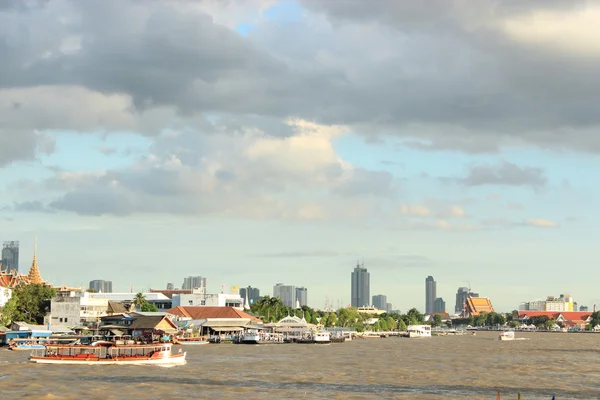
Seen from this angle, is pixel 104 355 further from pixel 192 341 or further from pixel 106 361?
pixel 192 341

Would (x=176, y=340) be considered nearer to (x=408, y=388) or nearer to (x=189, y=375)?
(x=189, y=375)

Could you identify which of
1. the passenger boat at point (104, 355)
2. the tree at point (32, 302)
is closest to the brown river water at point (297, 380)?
the passenger boat at point (104, 355)

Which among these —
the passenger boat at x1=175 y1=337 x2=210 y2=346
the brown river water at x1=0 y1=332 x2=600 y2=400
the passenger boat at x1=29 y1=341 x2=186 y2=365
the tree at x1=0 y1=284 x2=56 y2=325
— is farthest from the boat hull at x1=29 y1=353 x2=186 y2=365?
the tree at x1=0 y1=284 x2=56 y2=325

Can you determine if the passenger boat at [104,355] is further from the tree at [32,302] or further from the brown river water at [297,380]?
the tree at [32,302]

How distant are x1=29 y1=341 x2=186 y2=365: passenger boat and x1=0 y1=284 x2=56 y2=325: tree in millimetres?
80158

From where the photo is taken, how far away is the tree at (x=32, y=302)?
616 ft

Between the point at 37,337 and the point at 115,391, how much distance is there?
259 feet

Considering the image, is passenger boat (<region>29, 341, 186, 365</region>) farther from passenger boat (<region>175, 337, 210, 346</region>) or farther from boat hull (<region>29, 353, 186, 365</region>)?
passenger boat (<region>175, 337, 210, 346</region>)

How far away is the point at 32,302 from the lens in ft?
628

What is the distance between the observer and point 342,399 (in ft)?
240

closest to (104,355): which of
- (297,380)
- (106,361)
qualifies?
(106,361)

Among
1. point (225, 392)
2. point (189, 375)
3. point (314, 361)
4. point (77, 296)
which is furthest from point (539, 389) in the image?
point (77, 296)

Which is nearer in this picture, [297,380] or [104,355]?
[297,380]

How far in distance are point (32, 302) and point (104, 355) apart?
301ft
